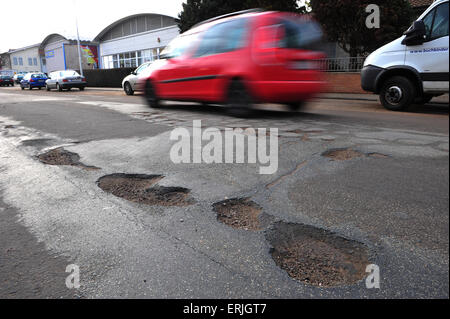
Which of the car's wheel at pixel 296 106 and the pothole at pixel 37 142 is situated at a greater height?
the car's wheel at pixel 296 106

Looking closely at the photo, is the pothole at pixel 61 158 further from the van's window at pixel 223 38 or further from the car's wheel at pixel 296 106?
the car's wheel at pixel 296 106

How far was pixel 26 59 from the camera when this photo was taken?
5675cm

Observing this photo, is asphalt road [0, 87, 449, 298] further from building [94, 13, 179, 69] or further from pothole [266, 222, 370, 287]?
building [94, 13, 179, 69]

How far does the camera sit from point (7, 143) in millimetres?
4473

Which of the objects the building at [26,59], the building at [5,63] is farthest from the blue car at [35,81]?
the building at [5,63]

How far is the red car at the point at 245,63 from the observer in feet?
2.75

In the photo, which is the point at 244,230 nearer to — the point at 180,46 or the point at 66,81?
the point at 180,46

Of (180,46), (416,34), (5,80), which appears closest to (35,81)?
(5,80)

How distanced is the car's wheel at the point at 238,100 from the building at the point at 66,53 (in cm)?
4281

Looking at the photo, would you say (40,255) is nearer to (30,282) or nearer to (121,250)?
(30,282)

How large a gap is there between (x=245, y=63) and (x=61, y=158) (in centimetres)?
325

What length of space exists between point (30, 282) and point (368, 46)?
41.7 ft

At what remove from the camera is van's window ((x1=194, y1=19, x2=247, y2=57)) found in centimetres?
103

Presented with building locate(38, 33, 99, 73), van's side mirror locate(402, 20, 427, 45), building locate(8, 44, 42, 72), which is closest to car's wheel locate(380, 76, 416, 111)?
van's side mirror locate(402, 20, 427, 45)
